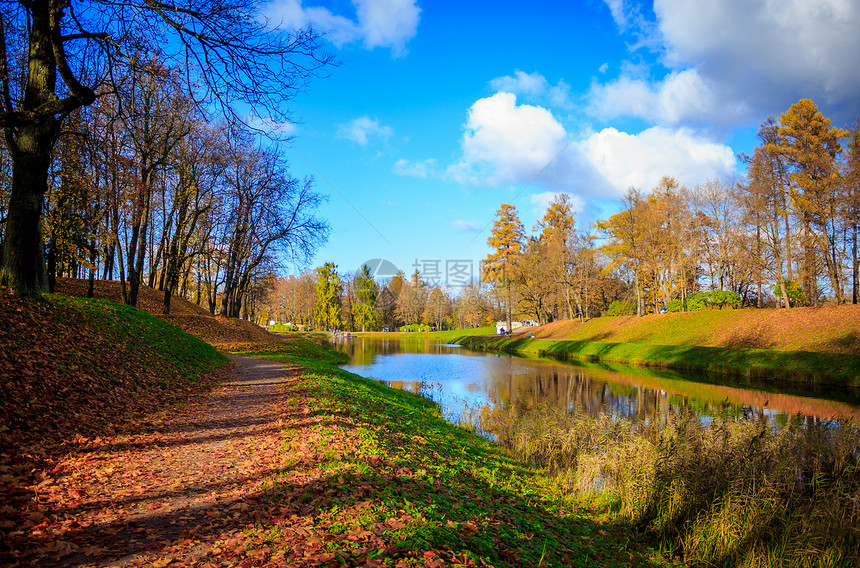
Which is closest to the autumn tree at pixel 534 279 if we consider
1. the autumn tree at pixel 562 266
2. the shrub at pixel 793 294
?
the autumn tree at pixel 562 266

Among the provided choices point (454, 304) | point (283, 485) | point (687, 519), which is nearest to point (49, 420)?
point (283, 485)

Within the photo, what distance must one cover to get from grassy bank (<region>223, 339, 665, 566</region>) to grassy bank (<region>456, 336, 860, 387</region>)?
1862 centimetres

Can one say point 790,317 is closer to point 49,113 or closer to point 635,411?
point 635,411

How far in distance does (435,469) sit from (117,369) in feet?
23.7

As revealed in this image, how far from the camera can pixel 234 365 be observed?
1587 cm

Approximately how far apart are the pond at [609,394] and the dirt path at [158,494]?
7.27 metres

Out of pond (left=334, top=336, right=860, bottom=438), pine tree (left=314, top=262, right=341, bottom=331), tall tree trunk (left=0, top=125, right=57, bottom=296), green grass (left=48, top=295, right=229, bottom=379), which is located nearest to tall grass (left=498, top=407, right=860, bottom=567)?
pond (left=334, top=336, right=860, bottom=438)

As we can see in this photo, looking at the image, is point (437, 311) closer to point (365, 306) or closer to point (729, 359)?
point (365, 306)

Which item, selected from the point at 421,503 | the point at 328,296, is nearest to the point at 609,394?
the point at 421,503

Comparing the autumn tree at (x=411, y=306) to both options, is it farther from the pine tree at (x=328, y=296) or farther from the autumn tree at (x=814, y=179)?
the autumn tree at (x=814, y=179)

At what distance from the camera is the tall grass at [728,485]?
5.39 meters

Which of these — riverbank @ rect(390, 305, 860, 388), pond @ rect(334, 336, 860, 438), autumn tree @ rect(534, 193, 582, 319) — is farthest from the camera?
autumn tree @ rect(534, 193, 582, 319)

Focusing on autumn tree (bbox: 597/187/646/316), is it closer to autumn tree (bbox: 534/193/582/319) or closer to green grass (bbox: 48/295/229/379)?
autumn tree (bbox: 534/193/582/319)

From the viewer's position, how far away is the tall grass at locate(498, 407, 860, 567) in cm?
Result: 539
